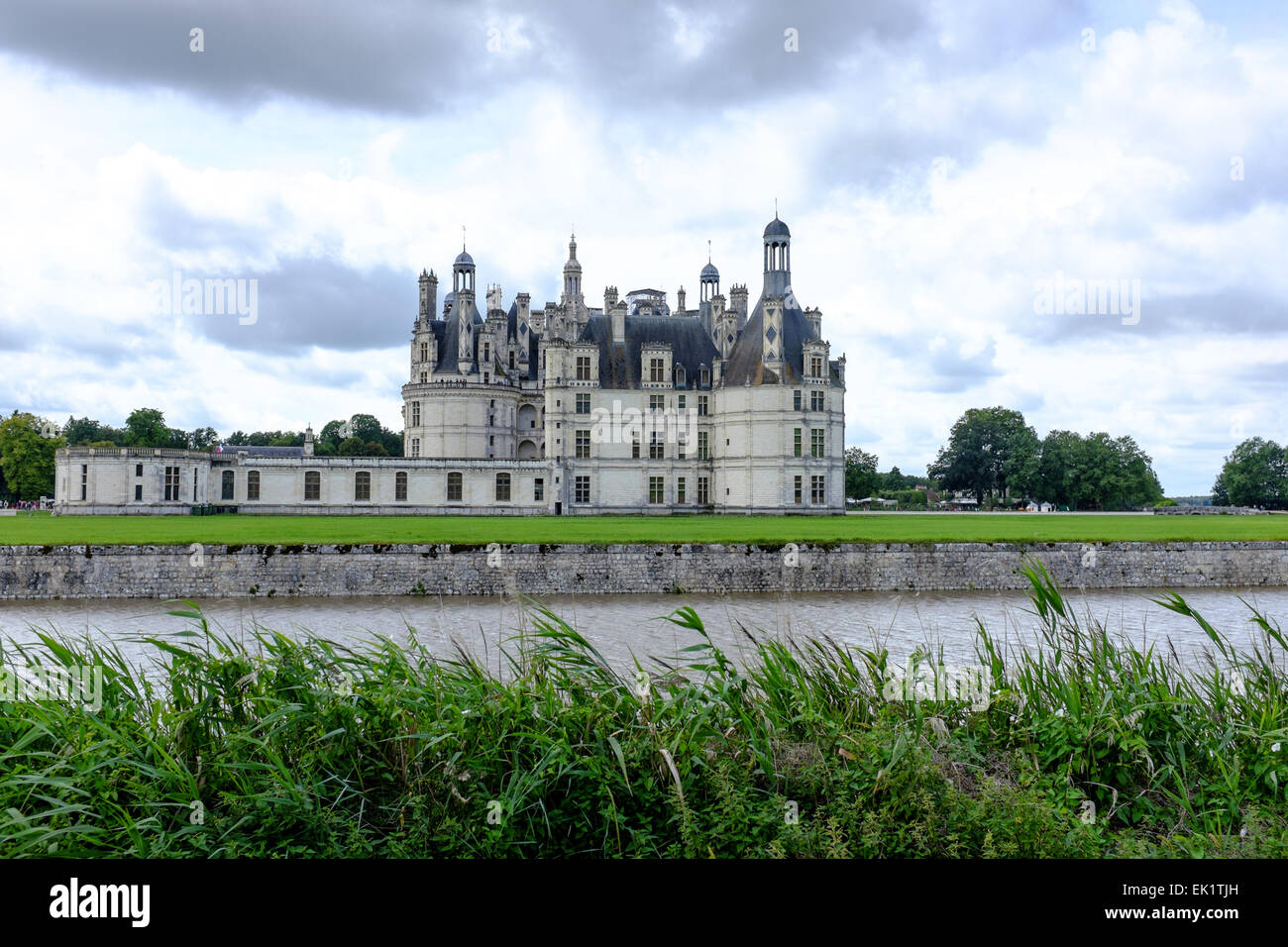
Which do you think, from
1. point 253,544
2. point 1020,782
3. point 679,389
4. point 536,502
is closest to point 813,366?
point 679,389

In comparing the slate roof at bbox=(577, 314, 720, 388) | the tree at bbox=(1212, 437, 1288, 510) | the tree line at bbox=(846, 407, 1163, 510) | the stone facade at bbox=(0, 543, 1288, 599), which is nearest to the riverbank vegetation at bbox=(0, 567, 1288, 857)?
the stone facade at bbox=(0, 543, 1288, 599)

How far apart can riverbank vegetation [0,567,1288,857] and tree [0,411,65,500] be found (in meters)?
73.6

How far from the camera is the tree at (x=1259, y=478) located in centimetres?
8981

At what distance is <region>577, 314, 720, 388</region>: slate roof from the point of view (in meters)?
56.1

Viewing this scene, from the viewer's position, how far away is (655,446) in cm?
5591

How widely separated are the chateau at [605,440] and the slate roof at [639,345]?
0.10 meters

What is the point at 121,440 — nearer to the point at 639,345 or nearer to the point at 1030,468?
the point at 639,345

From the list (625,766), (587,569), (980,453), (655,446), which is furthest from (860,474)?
(625,766)

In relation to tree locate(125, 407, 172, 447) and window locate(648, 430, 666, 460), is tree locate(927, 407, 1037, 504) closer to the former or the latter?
window locate(648, 430, 666, 460)

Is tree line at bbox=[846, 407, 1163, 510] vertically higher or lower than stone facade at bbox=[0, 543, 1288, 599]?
higher

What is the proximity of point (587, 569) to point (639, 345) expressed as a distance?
35.0 meters

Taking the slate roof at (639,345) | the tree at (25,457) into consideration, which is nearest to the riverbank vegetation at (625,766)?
the slate roof at (639,345)

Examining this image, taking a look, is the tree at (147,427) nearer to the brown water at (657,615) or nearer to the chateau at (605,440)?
the chateau at (605,440)

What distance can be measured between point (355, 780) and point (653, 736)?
5.65ft
